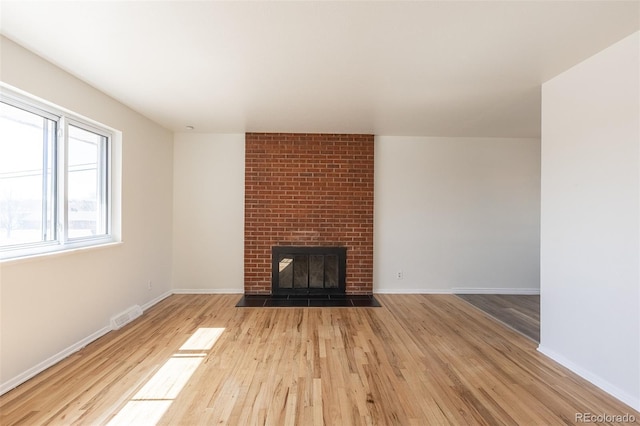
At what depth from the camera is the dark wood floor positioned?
10.4 ft

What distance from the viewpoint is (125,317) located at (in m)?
3.14

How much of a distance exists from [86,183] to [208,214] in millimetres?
1674

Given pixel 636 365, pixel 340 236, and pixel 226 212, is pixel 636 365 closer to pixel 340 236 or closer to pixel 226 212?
pixel 340 236

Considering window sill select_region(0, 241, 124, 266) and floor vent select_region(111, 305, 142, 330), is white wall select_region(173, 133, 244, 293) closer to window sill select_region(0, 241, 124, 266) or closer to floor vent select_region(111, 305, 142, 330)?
floor vent select_region(111, 305, 142, 330)

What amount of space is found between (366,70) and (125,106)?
267 centimetres

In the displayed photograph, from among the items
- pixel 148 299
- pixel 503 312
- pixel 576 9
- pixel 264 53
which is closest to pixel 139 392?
pixel 148 299

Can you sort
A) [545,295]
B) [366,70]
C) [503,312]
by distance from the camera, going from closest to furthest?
[366,70] < [545,295] < [503,312]

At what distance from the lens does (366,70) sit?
2.30 meters

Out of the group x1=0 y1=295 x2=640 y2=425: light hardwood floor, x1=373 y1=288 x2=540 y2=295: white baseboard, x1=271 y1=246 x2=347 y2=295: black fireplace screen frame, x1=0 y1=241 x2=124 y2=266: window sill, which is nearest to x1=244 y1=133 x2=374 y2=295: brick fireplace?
x1=271 y1=246 x2=347 y2=295: black fireplace screen frame

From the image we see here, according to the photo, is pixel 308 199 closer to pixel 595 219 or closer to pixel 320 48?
pixel 320 48

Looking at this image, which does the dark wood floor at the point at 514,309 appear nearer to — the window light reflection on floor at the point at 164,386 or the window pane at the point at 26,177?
the window light reflection on floor at the point at 164,386

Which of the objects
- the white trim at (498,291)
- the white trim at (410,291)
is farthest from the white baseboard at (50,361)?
the white trim at (498,291)

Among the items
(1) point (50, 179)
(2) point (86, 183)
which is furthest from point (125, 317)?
(1) point (50, 179)

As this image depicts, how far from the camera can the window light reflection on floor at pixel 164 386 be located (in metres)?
1.72
